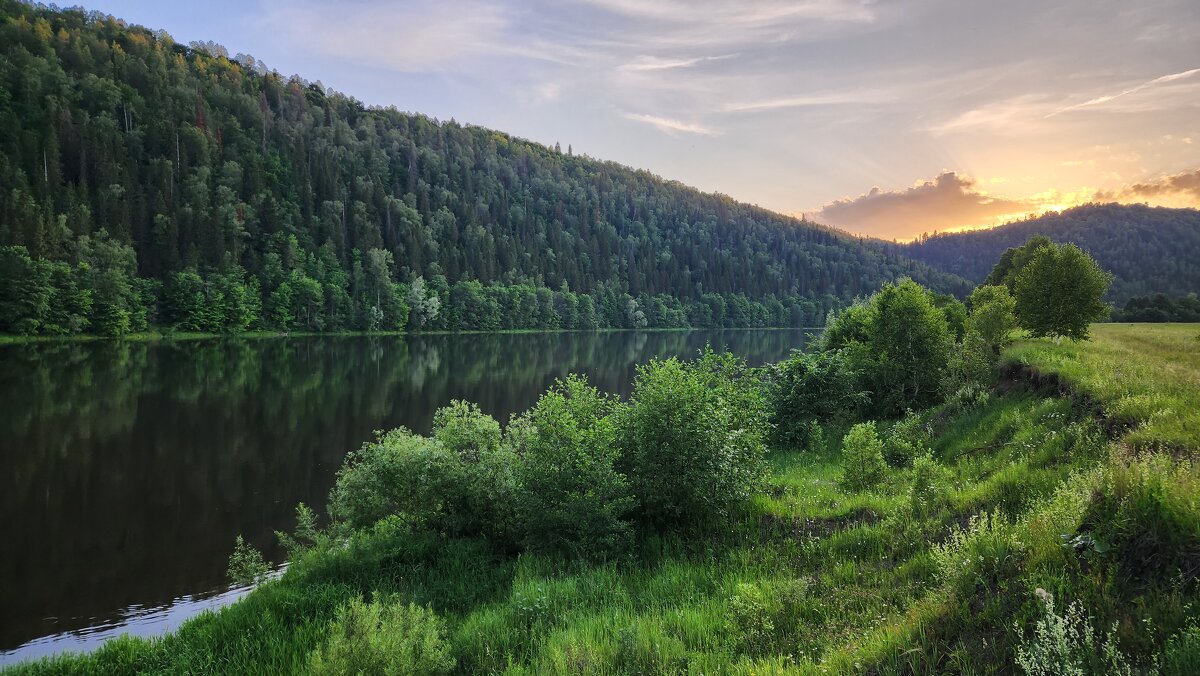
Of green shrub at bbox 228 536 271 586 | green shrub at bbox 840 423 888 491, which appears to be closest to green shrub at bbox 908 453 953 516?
green shrub at bbox 840 423 888 491

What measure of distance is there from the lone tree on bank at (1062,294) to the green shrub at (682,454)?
23528mm

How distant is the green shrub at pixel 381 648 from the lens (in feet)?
22.1

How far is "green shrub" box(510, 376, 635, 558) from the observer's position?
37.9ft

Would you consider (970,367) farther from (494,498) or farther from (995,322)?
(494,498)

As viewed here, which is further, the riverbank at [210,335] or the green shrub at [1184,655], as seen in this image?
the riverbank at [210,335]

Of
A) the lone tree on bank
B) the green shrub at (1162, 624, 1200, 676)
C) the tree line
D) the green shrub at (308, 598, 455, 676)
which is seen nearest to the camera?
the green shrub at (1162, 624, 1200, 676)

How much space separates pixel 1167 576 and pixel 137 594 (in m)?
20.9

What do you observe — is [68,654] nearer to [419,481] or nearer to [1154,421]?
[419,481]

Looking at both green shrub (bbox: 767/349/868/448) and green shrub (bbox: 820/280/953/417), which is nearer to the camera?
green shrub (bbox: 820/280/953/417)

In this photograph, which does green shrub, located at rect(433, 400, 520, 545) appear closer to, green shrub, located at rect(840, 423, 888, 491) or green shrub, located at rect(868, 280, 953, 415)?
green shrub, located at rect(840, 423, 888, 491)

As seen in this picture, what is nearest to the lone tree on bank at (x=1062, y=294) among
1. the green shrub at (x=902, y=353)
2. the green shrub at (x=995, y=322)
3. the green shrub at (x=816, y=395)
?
the green shrub at (x=995, y=322)

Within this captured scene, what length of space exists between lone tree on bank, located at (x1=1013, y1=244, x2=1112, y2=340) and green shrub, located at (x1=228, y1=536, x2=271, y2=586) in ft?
110

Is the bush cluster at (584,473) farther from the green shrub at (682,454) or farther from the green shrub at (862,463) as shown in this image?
the green shrub at (862,463)

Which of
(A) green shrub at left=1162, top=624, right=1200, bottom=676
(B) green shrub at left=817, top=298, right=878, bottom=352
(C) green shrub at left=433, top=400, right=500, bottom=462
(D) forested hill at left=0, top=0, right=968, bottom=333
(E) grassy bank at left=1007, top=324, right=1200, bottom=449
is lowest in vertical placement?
(C) green shrub at left=433, top=400, right=500, bottom=462
